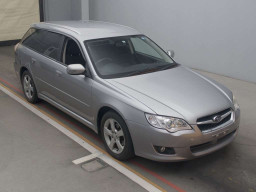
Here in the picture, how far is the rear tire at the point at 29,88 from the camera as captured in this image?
22.1 feet

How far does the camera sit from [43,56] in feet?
20.3

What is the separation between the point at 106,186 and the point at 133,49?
2467 millimetres

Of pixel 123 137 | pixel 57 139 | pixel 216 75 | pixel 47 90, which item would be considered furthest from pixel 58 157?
pixel 216 75

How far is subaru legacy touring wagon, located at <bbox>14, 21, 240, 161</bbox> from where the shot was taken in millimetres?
4232

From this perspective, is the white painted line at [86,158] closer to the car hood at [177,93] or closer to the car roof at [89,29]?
the car hood at [177,93]

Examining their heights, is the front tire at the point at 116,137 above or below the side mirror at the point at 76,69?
below

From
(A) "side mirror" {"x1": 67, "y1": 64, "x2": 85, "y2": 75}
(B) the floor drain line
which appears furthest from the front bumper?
(A) "side mirror" {"x1": 67, "y1": 64, "x2": 85, "y2": 75}

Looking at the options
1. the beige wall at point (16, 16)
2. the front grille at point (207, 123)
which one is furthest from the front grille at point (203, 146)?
the beige wall at point (16, 16)

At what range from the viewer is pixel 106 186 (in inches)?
165

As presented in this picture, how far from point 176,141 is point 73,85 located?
2.03 meters

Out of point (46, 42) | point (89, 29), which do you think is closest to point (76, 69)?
point (89, 29)

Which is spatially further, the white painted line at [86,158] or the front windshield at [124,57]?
the front windshield at [124,57]

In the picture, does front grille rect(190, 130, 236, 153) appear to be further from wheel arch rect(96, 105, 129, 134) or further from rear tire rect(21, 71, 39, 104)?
rear tire rect(21, 71, 39, 104)

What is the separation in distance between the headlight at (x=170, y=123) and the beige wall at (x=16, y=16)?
10.7m
